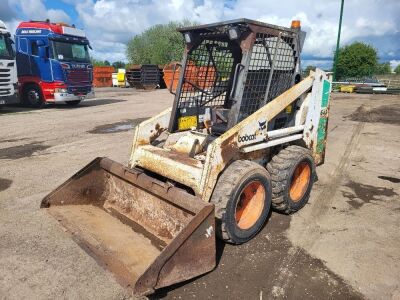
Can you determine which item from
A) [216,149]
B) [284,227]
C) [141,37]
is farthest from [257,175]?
[141,37]

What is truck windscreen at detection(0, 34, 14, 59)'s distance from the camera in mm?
12038

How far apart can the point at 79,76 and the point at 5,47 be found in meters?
2.87

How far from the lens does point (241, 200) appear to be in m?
3.65

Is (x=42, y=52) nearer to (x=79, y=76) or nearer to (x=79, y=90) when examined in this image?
(x=79, y=76)

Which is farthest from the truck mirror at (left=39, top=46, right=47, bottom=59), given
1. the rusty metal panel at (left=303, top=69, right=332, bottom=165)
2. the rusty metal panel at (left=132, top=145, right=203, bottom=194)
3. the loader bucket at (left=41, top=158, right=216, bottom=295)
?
the rusty metal panel at (left=303, top=69, right=332, bottom=165)

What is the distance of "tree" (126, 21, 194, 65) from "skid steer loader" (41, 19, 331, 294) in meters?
43.0

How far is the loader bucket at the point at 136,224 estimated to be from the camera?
269 cm

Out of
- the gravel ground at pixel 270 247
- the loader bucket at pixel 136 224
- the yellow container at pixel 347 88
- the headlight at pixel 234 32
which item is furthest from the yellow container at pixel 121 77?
the headlight at pixel 234 32

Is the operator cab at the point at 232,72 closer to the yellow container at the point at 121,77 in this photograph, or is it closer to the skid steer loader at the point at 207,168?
the skid steer loader at the point at 207,168

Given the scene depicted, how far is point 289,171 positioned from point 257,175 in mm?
669

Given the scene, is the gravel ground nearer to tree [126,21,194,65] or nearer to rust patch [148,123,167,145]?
rust patch [148,123,167,145]

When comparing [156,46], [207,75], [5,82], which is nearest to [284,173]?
[207,75]

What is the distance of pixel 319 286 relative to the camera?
9.71ft

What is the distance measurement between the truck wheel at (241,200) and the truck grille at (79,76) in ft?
39.4
